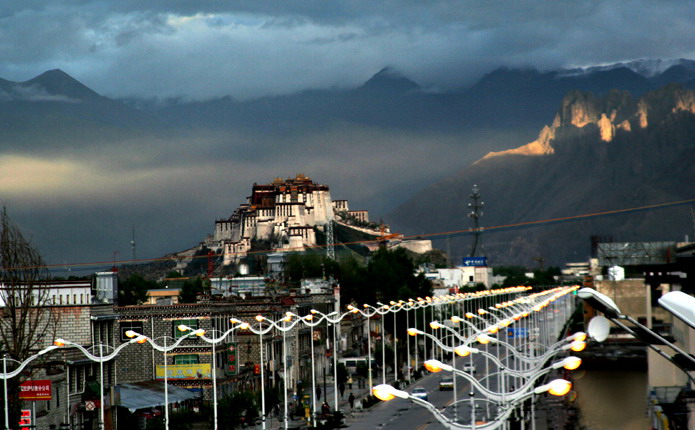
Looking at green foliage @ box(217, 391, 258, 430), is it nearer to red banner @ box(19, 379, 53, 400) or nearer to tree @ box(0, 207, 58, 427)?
tree @ box(0, 207, 58, 427)

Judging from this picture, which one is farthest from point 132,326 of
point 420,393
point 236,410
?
point 420,393

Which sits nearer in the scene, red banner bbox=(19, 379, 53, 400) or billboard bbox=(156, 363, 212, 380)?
red banner bbox=(19, 379, 53, 400)

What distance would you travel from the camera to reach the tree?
152 feet

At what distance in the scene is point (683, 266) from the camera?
3014 inches

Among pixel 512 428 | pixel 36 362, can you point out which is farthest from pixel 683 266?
pixel 36 362

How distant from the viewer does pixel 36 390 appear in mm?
42062

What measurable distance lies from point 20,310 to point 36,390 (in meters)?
10.9

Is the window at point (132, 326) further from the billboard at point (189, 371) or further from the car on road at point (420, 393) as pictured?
the car on road at point (420, 393)

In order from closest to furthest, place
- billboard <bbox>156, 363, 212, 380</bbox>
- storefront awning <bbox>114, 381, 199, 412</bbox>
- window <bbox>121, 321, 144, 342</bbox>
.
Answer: storefront awning <bbox>114, 381, 199, 412</bbox>, billboard <bbox>156, 363, 212, 380</bbox>, window <bbox>121, 321, 144, 342</bbox>

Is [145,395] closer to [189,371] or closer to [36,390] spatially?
[189,371]

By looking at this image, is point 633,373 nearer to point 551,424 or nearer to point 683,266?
point 683,266

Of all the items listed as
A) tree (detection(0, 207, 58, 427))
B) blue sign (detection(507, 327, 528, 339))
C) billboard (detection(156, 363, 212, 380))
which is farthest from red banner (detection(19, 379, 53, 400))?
blue sign (detection(507, 327, 528, 339))

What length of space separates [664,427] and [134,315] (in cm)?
3749

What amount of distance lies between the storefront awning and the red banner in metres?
11.3
